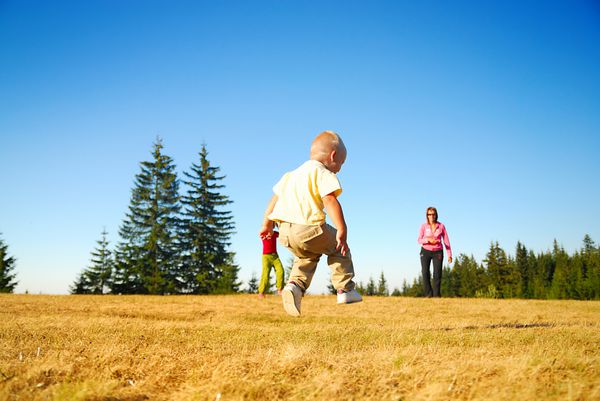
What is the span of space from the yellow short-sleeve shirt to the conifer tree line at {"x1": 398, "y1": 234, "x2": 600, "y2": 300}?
151 ft

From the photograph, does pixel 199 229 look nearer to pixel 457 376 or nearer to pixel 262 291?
pixel 262 291

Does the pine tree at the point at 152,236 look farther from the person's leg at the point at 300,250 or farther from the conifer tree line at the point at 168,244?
the person's leg at the point at 300,250

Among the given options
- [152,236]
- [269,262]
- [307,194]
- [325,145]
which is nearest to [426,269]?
[269,262]

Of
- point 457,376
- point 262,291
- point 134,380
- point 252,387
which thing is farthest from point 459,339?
point 262,291

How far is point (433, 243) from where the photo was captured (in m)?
11.5

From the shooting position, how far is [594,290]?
5684 cm

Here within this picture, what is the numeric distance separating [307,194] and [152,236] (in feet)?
80.9

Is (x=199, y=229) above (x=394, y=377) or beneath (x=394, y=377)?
above

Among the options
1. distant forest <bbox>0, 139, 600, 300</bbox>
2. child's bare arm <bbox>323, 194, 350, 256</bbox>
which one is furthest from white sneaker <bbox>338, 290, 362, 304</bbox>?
distant forest <bbox>0, 139, 600, 300</bbox>

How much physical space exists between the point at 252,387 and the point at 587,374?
1728 mm

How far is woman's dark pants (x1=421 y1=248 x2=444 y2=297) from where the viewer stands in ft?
37.7

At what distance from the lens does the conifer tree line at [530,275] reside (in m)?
63.0

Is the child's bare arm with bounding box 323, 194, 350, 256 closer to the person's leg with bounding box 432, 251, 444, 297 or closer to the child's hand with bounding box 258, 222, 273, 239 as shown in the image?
the child's hand with bounding box 258, 222, 273, 239

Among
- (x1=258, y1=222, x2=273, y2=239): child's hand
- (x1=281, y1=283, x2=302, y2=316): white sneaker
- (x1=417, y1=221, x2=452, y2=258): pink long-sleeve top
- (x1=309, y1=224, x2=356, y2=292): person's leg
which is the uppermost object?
(x1=417, y1=221, x2=452, y2=258): pink long-sleeve top
